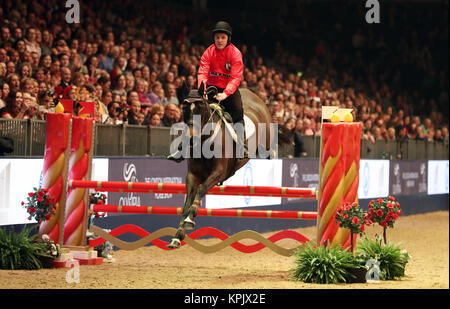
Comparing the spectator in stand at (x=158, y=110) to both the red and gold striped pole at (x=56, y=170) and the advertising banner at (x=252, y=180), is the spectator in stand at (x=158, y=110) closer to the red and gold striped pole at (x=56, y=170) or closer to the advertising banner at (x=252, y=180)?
the advertising banner at (x=252, y=180)

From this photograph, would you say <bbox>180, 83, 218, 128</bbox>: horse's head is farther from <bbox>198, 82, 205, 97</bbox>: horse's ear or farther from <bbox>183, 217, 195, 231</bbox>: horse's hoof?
<bbox>183, 217, 195, 231</bbox>: horse's hoof

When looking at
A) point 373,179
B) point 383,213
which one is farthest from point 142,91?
point 373,179

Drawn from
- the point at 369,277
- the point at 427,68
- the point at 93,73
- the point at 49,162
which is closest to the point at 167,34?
the point at 93,73

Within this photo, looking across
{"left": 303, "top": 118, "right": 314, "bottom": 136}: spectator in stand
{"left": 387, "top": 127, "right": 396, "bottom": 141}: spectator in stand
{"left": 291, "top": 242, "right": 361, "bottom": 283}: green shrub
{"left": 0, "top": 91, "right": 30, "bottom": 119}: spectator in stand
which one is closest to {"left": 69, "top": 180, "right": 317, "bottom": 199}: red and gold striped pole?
{"left": 291, "top": 242, "right": 361, "bottom": 283}: green shrub

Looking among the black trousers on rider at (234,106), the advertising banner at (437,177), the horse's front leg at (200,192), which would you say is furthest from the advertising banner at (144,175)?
the advertising banner at (437,177)

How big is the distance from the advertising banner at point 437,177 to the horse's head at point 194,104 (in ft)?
55.5

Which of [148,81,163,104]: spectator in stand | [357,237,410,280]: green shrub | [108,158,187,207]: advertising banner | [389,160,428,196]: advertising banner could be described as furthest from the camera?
[389,160,428,196]: advertising banner

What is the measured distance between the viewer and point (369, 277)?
31.4ft

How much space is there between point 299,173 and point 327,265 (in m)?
7.98

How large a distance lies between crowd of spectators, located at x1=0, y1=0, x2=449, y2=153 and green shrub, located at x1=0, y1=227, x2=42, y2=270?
203 centimetres

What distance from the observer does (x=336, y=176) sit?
9.58 metres

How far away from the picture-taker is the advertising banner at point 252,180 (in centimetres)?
1464

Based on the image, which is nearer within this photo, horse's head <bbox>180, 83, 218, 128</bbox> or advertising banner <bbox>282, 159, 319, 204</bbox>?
horse's head <bbox>180, 83, 218, 128</bbox>

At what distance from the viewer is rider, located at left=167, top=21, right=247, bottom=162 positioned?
838 cm
